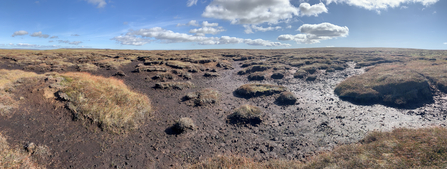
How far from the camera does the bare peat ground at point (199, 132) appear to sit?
8141 mm

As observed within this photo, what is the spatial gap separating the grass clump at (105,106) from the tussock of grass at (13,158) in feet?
10.4

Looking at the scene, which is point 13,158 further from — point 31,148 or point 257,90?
point 257,90

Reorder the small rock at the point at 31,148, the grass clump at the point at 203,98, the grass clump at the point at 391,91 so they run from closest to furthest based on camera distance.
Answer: the small rock at the point at 31,148 → the grass clump at the point at 391,91 → the grass clump at the point at 203,98

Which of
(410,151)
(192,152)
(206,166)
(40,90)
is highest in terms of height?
(40,90)

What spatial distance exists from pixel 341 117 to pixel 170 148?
13.4m

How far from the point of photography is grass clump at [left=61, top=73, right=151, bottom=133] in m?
10.3

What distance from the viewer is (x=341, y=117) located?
1334 cm

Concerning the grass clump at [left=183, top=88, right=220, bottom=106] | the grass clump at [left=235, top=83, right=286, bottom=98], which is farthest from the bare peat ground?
the grass clump at [left=235, top=83, right=286, bottom=98]

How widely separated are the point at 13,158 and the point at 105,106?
211 inches

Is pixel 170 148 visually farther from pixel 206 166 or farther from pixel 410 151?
pixel 410 151

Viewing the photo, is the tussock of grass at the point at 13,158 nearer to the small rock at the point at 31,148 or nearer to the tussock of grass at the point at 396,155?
the small rock at the point at 31,148

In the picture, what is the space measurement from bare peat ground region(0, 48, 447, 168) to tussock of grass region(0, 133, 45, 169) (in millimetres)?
418

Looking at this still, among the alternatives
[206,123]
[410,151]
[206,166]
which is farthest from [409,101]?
[206,166]

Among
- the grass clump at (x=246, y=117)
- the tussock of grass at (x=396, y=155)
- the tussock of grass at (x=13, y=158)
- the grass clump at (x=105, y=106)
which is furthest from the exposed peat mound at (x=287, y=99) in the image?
the tussock of grass at (x=13, y=158)
